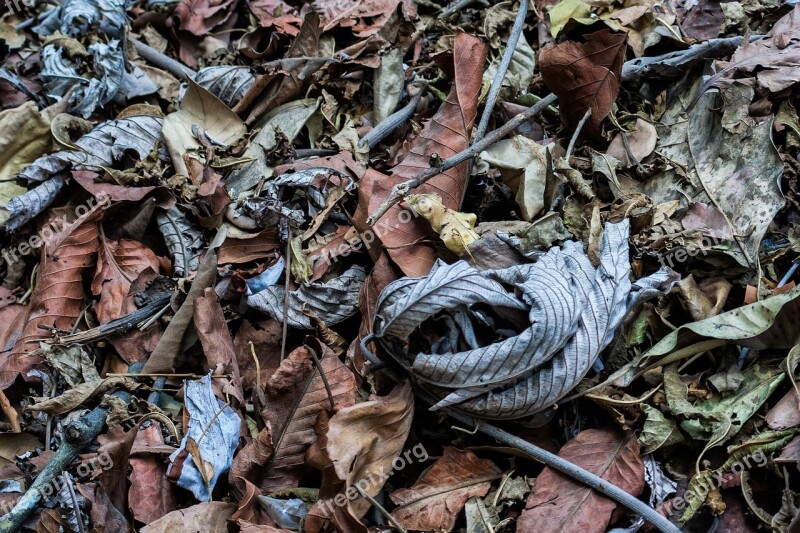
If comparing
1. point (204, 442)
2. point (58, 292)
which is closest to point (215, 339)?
point (204, 442)

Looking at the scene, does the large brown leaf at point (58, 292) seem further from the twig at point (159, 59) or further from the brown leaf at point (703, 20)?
the brown leaf at point (703, 20)

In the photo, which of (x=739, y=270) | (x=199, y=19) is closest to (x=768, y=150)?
(x=739, y=270)

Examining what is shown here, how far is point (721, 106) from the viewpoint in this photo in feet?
7.90

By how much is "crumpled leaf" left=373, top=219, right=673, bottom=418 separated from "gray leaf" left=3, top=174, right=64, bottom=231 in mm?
1613

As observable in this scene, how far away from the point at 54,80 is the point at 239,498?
2111 millimetres

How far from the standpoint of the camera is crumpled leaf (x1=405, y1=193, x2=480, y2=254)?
84.7 inches

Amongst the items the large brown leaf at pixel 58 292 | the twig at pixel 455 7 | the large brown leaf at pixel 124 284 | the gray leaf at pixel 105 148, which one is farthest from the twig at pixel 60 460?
the twig at pixel 455 7

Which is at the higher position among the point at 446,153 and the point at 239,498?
the point at 446,153

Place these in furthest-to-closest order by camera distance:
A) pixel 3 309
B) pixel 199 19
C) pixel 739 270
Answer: pixel 199 19 < pixel 3 309 < pixel 739 270

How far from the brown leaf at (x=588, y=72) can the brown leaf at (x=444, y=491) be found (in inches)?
52.2

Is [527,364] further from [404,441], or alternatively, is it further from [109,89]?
[109,89]

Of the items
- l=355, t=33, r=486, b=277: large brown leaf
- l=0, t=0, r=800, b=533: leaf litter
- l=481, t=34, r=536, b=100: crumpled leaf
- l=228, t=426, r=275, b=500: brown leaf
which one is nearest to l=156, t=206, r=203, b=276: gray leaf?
l=0, t=0, r=800, b=533: leaf litter

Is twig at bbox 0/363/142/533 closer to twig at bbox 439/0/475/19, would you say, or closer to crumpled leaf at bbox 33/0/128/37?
crumpled leaf at bbox 33/0/128/37

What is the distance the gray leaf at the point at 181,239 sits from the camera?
8.33ft
